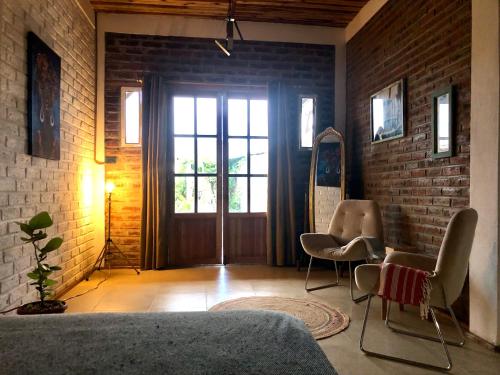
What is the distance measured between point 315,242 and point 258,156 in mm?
1644

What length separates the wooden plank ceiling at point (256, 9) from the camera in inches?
167

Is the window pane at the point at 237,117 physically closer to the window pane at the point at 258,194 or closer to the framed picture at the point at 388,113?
the window pane at the point at 258,194

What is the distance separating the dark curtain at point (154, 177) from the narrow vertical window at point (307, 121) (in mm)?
1757

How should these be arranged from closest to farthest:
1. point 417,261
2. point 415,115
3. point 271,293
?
1. point 417,261
2. point 415,115
3. point 271,293

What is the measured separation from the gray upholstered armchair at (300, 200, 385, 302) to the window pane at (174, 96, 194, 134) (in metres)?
2.10

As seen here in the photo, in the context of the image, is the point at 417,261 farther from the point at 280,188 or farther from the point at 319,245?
the point at 280,188

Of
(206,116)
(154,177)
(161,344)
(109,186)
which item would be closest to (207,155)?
(206,116)

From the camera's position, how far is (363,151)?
4.43m

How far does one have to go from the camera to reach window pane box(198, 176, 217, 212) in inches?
188

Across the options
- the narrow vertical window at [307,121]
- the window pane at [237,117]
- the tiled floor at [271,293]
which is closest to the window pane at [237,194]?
the window pane at [237,117]

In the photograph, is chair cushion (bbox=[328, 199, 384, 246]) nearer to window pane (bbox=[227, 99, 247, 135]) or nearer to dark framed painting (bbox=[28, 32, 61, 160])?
window pane (bbox=[227, 99, 247, 135])

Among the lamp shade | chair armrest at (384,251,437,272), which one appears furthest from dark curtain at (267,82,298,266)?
chair armrest at (384,251,437,272)

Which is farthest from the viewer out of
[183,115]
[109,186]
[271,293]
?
[183,115]

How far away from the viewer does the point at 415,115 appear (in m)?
3.34
